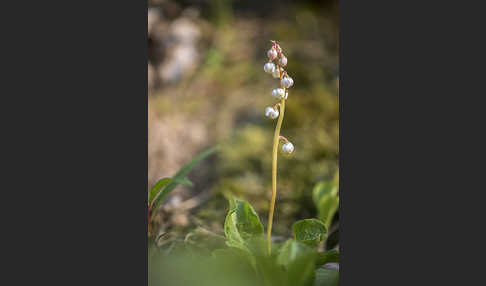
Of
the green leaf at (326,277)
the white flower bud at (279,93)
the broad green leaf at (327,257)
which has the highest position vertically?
the white flower bud at (279,93)

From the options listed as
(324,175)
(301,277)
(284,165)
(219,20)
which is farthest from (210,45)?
(301,277)

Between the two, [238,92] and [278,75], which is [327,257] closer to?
[278,75]

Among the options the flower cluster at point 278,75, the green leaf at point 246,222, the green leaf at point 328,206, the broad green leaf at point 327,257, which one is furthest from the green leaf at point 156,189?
the green leaf at point 328,206

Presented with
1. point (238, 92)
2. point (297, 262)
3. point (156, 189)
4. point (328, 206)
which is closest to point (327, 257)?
point (297, 262)

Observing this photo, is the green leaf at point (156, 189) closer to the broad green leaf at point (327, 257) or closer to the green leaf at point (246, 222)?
the green leaf at point (246, 222)

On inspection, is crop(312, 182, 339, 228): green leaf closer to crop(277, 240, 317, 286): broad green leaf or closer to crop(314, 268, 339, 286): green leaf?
crop(314, 268, 339, 286): green leaf

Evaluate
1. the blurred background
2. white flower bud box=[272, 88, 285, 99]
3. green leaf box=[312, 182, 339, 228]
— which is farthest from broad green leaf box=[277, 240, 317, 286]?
the blurred background
